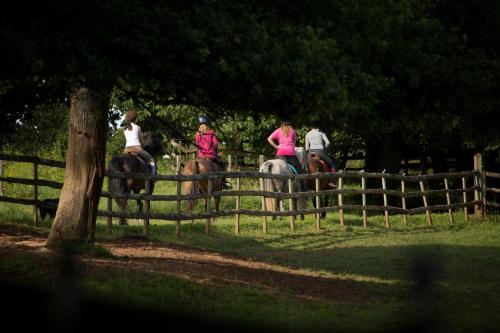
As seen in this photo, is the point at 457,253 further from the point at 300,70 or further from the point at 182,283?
the point at 300,70

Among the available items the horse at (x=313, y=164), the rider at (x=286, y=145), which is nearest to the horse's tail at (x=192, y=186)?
the rider at (x=286, y=145)

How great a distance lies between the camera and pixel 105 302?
179 cm

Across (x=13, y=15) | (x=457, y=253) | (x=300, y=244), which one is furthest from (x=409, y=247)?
(x=13, y=15)

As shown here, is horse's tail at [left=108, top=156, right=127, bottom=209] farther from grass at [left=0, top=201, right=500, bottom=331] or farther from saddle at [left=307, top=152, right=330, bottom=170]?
saddle at [left=307, top=152, right=330, bottom=170]

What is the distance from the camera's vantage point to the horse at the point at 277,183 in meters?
20.0

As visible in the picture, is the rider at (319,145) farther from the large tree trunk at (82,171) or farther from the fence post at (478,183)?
the large tree trunk at (82,171)

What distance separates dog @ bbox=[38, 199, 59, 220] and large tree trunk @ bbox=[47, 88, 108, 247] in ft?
8.98

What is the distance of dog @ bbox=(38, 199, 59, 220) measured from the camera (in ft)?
52.7

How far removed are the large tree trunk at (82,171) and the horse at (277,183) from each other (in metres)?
6.93

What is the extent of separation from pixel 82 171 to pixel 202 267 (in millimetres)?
2421

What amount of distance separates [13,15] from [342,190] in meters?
13.3

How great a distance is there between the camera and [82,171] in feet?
43.4

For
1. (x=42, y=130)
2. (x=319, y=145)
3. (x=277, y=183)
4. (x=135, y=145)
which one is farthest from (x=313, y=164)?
(x=42, y=130)

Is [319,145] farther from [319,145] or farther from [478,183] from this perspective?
[478,183]
